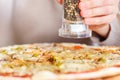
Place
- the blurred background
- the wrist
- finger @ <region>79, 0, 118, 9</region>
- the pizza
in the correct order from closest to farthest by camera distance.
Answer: the pizza
finger @ <region>79, 0, 118, 9</region>
the wrist
the blurred background

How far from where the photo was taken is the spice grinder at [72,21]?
958 millimetres

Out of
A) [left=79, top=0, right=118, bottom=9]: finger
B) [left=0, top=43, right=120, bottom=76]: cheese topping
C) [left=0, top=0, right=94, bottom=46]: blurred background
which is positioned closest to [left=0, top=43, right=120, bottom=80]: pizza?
[left=0, top=43, right=120, bottom=76]: cheese topping

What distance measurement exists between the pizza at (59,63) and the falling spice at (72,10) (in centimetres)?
8

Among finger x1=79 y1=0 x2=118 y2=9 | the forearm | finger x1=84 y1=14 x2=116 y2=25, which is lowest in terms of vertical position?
the forearm

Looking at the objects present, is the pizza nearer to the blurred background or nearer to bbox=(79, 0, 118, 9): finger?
bbox=(79, 0, 118, 9): finger

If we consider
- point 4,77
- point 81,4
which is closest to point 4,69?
point 4,77

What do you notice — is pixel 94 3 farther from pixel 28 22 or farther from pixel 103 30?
pixel 28 22

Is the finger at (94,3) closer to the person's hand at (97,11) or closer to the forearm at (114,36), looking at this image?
the person's hand at (97,11)

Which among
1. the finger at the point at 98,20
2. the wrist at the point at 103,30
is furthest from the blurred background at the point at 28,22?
the finger at the point at 98,20

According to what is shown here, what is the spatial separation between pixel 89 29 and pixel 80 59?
0.22 meters

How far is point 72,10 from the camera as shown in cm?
96

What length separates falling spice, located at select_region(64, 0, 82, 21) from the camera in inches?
37.6

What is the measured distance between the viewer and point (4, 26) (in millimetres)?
1252

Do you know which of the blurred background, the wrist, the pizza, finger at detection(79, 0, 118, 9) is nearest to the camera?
the pizza
